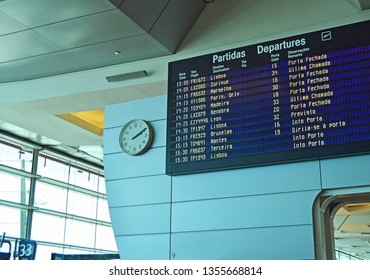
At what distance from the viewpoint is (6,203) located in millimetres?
13234

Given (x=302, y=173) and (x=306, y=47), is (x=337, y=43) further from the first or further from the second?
(x=302, y=173)

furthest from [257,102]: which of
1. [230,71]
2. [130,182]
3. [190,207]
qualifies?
[130,182]

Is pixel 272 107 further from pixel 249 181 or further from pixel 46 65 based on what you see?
pixel 46 65

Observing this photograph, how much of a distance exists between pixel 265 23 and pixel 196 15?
3.64ft

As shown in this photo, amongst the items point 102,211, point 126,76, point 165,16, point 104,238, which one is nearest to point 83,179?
point 102,211

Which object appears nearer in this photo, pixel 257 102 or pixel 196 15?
pixel 257 102

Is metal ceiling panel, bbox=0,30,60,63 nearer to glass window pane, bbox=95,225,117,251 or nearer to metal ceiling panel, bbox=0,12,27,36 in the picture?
metal ceiling panel, bbox=0,12,27,36

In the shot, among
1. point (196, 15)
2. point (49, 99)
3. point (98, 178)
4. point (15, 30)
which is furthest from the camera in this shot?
point (98, 178)

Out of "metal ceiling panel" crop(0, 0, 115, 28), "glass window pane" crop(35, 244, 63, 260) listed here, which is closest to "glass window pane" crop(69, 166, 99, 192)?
"glass window pane" crop(35, 244, 63, 260)

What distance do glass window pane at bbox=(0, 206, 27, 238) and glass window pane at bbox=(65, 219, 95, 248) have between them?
1.71 meters

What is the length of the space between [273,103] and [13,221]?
9953mm

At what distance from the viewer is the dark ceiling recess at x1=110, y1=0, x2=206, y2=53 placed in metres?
6.31

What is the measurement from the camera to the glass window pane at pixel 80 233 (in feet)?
50.3

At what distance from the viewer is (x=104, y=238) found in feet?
55.9
